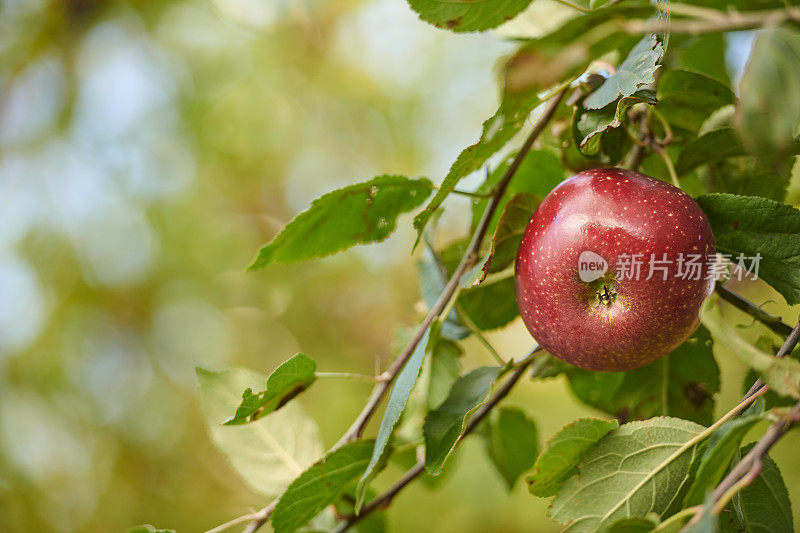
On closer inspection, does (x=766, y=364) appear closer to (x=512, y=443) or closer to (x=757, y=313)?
(x=757, y=313)

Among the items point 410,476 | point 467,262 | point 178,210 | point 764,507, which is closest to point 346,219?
point 467,262

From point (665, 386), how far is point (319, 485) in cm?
25

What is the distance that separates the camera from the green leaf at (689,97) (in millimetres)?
371

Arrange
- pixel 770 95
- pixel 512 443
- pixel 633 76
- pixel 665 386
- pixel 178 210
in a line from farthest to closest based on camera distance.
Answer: pixel 178 210 < pixel 512 443 < pixel 665 386 < pixel 633 76 < pixel 770 95

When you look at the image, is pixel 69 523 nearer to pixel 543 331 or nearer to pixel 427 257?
pixel 427 257

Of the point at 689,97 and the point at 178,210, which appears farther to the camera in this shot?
the point at 178,210

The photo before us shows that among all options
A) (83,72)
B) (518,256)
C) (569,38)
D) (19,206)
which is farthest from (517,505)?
(83,72)

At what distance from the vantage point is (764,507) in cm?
32

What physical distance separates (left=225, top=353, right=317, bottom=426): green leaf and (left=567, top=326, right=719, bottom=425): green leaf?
0.64ft

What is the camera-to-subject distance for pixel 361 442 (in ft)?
1.31

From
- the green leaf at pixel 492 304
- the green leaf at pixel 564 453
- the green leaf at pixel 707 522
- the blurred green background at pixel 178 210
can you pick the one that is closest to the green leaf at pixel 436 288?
the green leaf at pixel 492 304

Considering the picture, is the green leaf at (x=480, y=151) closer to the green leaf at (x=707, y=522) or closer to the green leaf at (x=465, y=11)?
the green leaf at (x=465, y=11)

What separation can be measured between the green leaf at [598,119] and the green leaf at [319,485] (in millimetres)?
236

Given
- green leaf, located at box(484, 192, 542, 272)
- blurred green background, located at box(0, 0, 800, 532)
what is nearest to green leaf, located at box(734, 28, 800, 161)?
green leaf, located at box(484, 192, 542, 272)
